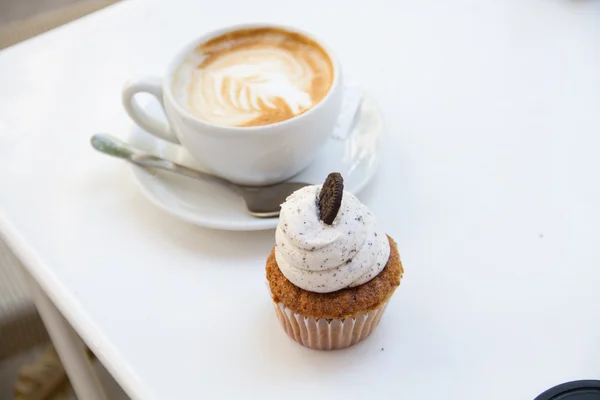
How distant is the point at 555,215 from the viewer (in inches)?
32.1

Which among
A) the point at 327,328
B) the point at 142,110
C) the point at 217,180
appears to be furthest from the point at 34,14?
the point at 327,328

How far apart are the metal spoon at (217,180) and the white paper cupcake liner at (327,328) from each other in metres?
0.17

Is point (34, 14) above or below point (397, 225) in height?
below

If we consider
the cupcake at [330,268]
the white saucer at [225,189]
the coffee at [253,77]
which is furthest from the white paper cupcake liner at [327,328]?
the coffee at [253,77]

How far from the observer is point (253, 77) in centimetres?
90

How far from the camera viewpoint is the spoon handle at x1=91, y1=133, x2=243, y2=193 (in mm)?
863

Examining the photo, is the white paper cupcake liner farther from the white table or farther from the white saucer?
the white saucer

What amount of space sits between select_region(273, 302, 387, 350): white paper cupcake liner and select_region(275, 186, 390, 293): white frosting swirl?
3 cm

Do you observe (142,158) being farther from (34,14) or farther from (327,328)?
(34,14)

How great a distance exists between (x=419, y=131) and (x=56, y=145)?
595 millimetres

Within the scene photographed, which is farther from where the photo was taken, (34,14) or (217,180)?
(34,14)

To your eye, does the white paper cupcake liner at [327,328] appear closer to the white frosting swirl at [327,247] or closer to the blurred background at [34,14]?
the white frosting swirl at [327,247]

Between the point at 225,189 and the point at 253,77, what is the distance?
173mm

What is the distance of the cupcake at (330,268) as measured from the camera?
64 cm
